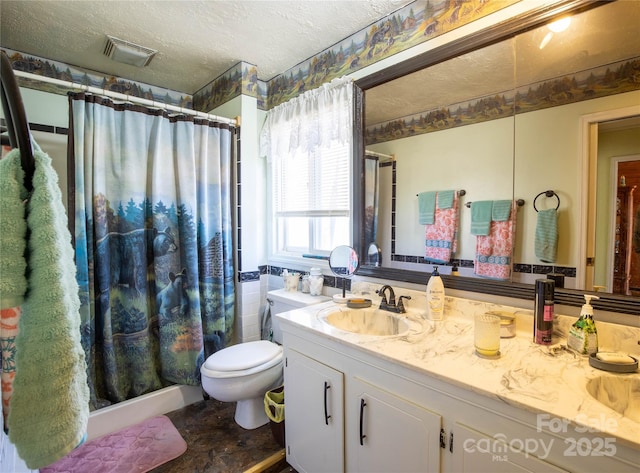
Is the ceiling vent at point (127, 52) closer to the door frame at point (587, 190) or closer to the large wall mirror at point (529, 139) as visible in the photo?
the large wall mirror at point (529, 139)

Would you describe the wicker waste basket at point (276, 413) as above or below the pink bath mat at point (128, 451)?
above

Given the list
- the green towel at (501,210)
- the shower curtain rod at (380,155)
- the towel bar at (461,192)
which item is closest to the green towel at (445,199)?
the towel bar at (461,192)

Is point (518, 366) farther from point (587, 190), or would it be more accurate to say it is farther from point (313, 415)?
point (313, 415)

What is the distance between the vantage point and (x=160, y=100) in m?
2.67

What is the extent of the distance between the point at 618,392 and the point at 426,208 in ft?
3.17

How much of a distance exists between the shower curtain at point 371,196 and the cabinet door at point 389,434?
0.86 metres

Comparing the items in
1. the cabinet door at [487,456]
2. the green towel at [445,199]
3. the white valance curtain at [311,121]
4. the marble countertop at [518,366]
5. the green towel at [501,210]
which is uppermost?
the white valance curtain at [311,121]

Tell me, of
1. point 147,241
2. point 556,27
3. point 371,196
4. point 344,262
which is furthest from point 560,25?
point 147,241

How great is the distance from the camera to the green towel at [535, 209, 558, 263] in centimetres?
122

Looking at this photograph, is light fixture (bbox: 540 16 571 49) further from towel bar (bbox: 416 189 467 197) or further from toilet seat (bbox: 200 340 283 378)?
toilet seat (bbox: 200 340 283 378)

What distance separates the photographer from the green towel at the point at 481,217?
4.56 feet

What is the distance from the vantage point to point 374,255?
1.81m

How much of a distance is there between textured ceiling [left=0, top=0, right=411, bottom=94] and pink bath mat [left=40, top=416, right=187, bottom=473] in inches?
92.1

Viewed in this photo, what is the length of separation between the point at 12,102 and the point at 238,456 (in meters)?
1.83
